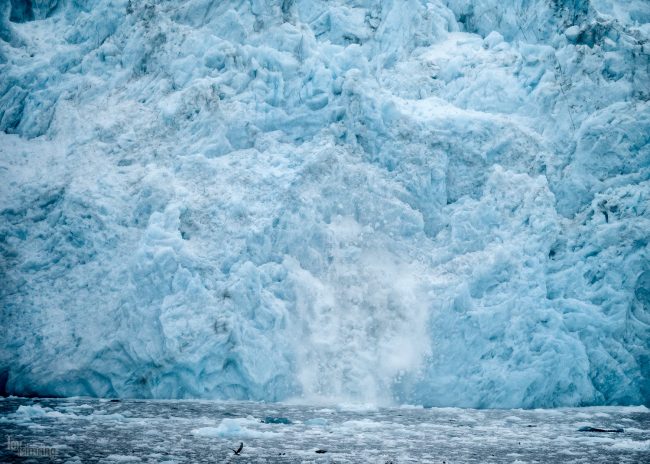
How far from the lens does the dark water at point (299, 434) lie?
163 inches

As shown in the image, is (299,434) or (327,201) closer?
(299,434)

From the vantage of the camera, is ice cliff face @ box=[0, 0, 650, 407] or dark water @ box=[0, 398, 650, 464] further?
ice cliff face @ box=[0, 0, 650, 407]

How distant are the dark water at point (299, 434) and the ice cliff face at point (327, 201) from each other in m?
0.66

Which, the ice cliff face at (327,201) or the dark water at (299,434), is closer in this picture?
the dark water at (299,434)

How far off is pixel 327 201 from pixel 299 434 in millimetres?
3629

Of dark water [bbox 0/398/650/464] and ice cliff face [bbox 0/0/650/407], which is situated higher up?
ice cliff face [bbox 0/0/650/407]

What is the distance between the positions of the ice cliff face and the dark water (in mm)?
663

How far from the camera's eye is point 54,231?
769 cm

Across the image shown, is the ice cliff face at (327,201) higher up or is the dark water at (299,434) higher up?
the ice cliff face at (327,201)

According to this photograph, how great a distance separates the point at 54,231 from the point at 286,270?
9.41 feet

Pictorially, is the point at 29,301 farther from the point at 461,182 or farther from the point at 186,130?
the point at 461,182

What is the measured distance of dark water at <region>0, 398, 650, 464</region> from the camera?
414cm

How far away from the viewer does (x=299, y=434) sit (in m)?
5.11

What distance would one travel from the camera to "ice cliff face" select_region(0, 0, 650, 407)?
23.7ft
